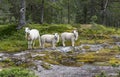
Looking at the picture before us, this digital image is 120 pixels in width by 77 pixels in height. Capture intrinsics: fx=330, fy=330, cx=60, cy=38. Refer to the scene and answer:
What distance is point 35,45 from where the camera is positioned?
3100 cm

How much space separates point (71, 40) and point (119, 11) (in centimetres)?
4247

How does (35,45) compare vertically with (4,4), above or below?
below

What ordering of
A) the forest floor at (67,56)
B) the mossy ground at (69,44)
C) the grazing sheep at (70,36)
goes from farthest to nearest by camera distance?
1. the grazing sheep at (70,36)
2. the mossy ground at (69,44)
3. the forest floor at (67,56)

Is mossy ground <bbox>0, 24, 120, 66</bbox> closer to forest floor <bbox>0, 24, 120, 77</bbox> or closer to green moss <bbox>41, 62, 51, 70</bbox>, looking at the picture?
forest floor <bbox>0, 24, 120, 77</bbox>

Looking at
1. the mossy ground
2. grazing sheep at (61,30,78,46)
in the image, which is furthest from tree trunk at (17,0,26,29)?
grazing sheep at (61,30,78,46)

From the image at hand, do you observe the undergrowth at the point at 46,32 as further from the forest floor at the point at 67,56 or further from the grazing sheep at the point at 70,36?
the grazing sheep at the point at 70,36

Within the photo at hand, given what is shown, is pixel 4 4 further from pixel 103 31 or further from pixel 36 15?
pixel 103 31

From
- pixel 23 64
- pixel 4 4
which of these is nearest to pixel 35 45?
pixel 23 64

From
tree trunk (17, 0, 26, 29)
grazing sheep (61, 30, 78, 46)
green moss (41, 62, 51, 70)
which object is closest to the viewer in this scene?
green moss (41, 62, 51, 70)

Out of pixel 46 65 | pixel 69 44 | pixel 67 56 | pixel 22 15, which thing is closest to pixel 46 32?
pixel 22 15

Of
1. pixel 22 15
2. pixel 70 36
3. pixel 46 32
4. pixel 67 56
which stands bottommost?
pixel 67 56

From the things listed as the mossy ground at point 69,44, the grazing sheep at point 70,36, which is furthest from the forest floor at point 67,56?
the grazing sheep at point 70,36

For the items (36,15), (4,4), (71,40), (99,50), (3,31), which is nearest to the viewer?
(99,50)

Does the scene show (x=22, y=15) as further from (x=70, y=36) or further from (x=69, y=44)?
(x=70, y=36)
